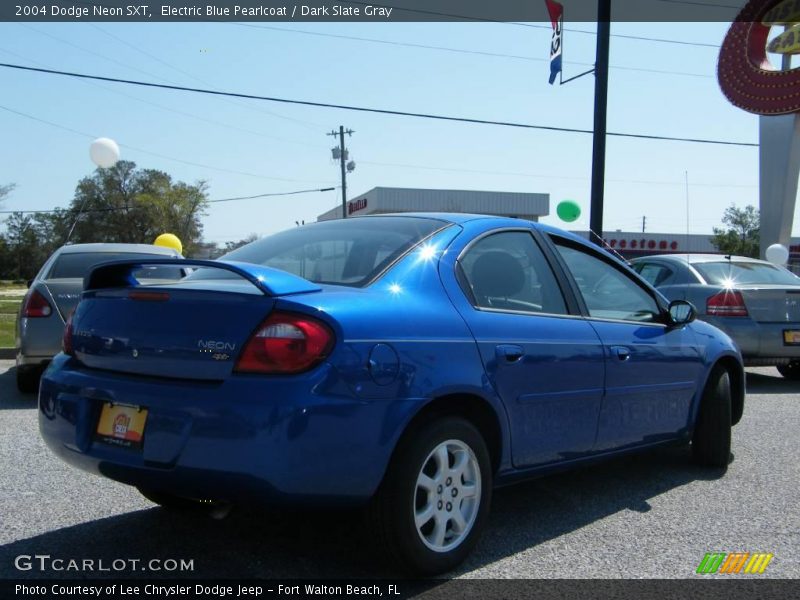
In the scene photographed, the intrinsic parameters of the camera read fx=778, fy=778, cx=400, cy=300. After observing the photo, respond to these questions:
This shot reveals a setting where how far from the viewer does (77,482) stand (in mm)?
4277

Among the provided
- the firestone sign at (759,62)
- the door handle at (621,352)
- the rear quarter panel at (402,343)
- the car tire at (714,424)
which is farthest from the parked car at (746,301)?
the firestone sign at (759,62)

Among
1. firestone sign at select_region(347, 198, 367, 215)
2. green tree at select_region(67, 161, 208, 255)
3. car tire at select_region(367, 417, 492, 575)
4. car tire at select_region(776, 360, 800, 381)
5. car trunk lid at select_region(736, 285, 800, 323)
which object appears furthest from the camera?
green tree at select_region(67, 161, 208, 255)

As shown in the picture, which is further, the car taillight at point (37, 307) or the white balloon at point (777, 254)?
the white balloon at point (777, 254)

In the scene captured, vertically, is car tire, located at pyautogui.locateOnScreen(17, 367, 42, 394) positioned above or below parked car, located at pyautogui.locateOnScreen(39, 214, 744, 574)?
below

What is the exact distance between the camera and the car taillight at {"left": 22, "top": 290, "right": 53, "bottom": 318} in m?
6.92

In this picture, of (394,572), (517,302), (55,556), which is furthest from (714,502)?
(55,556)

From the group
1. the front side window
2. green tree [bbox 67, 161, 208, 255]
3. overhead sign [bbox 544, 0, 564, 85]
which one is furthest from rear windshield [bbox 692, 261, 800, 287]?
green tree [bbox 67, 161, 208, 255]

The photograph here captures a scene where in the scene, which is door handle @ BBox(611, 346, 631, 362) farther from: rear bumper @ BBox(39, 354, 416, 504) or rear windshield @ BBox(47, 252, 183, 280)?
rear windshield @ BBox(47, 252, 183, 280)

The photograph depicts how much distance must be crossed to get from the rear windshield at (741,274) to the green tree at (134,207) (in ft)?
235

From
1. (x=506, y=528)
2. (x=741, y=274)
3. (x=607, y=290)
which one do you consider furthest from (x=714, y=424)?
(x=741, y=274)

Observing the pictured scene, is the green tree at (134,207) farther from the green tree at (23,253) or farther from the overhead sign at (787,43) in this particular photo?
the overhead sign at (787,43)

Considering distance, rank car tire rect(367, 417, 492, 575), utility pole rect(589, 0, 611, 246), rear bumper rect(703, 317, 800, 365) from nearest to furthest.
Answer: car tire rect(367, 417, 492, 575) → rear bumper rect(703, 317, 800, 365) → utility pole rect(589, 0, 611, 246)

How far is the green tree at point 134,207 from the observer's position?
3150 inches

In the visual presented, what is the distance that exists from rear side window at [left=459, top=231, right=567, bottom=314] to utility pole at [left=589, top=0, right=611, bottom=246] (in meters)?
11.1
